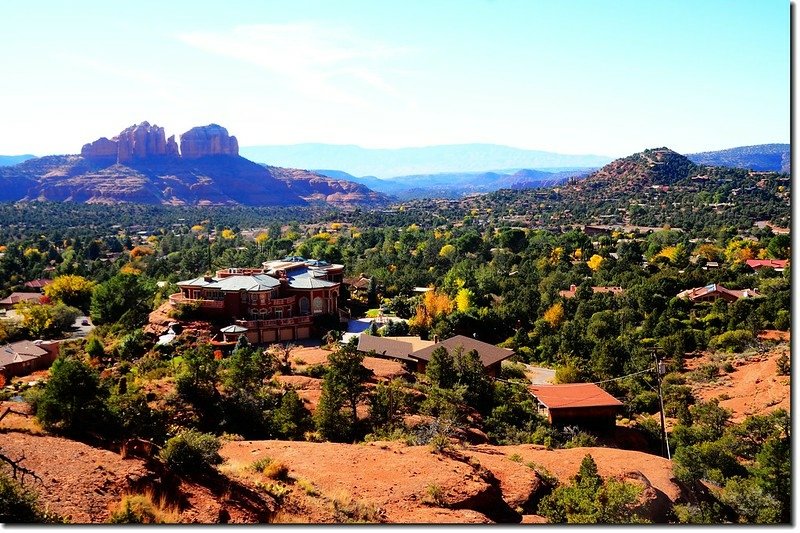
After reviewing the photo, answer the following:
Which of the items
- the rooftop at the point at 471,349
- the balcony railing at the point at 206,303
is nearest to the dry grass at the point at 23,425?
the rooftop at the point at 471,349

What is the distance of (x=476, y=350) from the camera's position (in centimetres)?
2766

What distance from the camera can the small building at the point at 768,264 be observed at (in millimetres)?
48322

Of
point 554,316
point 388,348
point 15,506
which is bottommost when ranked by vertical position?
point 554,316

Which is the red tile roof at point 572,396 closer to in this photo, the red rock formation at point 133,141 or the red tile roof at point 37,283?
the red tile roof at point 37,283

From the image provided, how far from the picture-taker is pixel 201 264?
194 ft

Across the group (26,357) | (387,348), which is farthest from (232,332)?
(26,357)

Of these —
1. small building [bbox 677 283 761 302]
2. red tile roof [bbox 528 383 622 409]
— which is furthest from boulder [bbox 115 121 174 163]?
red tile roof [bbox 528 383 622 409]

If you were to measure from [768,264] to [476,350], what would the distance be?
107ft

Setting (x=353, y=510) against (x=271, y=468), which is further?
(x=271, y=468)

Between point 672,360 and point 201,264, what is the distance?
40753mm

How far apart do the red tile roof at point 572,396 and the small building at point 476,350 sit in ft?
10.1

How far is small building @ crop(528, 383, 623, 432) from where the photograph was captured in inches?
A: 870

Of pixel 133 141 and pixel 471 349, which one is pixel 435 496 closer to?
pixel 471 349

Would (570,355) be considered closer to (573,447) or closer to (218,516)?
(573,447)
